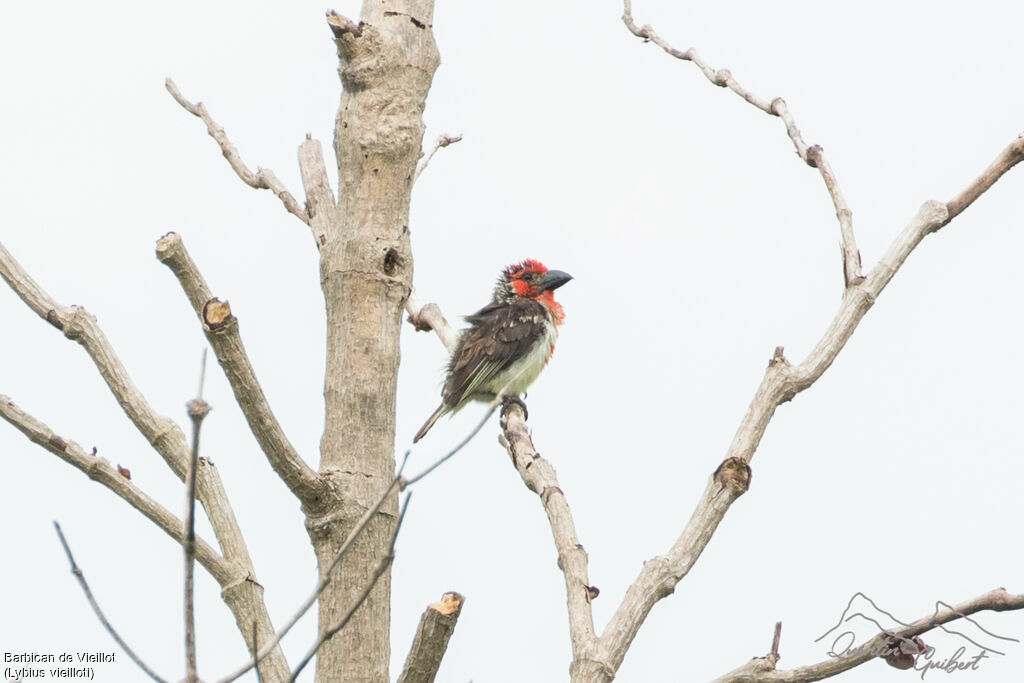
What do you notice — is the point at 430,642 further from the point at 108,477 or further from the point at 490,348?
the point at 490,348

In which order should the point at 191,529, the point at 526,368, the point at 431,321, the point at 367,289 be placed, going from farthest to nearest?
1. the point at 526,368
2. the point at 431,321
3. the point at 367,289
4. the point at 191,529

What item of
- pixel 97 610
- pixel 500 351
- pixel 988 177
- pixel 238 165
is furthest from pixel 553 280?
pixel 97 610

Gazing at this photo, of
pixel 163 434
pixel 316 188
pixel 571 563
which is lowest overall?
pixel 571 563

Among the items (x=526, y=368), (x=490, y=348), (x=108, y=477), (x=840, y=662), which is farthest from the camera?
(x=490, y=348)

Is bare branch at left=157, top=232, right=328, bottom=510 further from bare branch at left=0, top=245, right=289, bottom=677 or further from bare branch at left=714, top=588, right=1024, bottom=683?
bare branch at left=714, top=588, right=1024, bottom=683

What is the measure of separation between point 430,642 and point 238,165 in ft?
9.29

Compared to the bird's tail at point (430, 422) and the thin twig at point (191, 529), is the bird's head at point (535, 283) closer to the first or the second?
the bird's tail at point (430, 422)

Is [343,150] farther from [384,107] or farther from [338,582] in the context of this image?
[338,582]

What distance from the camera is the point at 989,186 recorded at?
3.24 meters

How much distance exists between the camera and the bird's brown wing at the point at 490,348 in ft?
24.1

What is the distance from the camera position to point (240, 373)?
2.45 meters

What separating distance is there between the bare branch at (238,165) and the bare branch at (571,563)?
58.0 inches

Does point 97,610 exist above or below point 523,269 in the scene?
below

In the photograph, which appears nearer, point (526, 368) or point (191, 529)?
point (191, 529)
